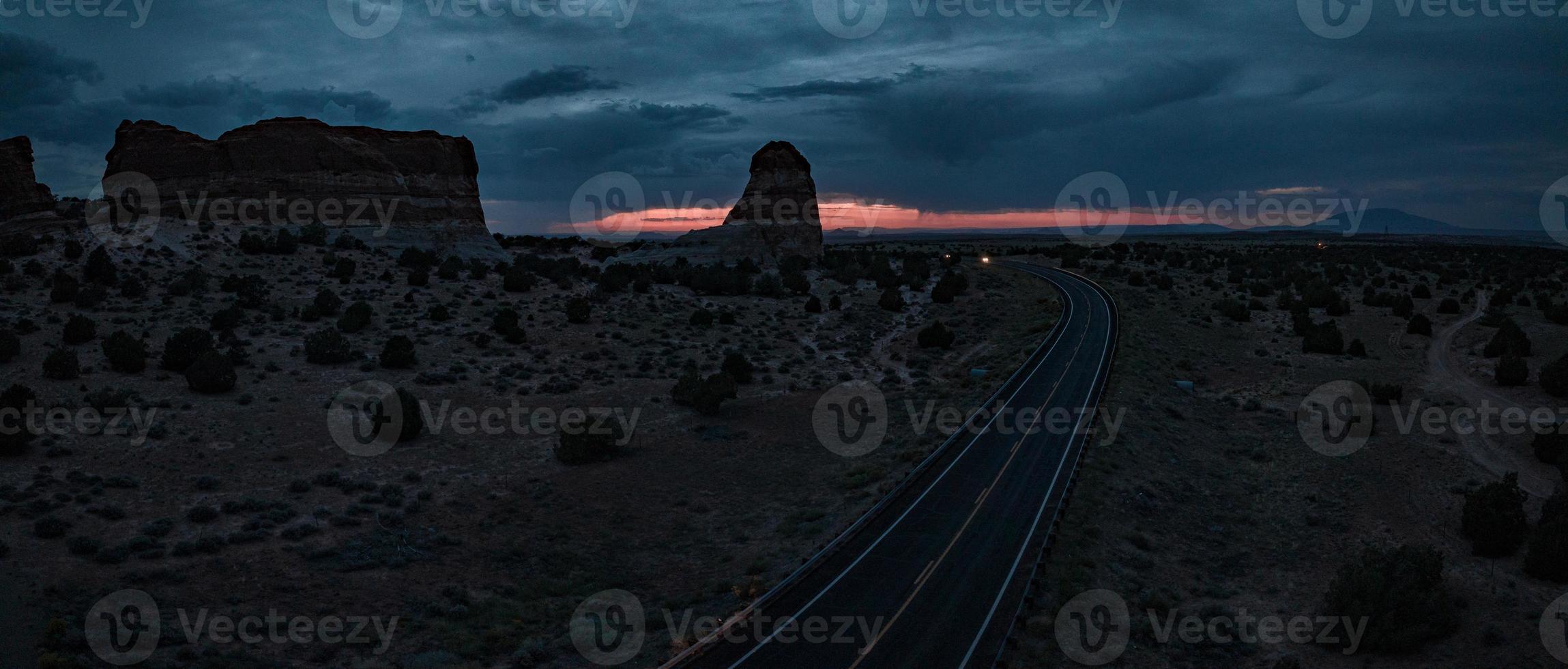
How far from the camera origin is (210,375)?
29266 mm

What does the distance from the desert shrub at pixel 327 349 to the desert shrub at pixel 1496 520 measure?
44789 mm

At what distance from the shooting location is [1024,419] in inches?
1398

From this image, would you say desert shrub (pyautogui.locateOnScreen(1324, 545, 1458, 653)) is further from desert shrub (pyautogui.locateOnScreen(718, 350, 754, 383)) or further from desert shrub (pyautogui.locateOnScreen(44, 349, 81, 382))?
desert shrub (pyautogui.locateOnScreen(44, 349, 81, 382))

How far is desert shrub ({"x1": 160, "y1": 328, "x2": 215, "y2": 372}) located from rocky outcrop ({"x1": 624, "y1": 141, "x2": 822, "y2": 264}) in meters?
56.1

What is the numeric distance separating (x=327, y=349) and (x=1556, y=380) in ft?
194

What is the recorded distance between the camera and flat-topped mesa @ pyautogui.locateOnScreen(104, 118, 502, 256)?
59219mm

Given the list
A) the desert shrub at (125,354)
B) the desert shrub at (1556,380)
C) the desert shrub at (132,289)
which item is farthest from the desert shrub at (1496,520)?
the desert shrub at (132,289)

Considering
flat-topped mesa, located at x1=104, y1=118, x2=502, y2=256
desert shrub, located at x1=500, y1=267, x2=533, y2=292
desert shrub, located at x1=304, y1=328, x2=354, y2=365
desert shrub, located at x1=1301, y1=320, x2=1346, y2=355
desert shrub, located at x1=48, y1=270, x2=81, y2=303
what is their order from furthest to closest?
flat-topped mesa, located at x1=104, y1=118, x2=502, y2=256 → desert shrub, located at x1=500, y1=267, x2=533, y2=292 → desert shrub, located at x1=1301, y1=320, x2=1346, y2=355 → desert shrub, located at x1=48, y1=270, x2=81, y2=303 → desert shrub, located at x1=304, y1=328, x2=354, y2=365

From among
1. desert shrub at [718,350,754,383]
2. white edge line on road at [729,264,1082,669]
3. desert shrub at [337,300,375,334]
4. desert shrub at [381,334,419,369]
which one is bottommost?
white edge line on road at [729,264,1082,669]

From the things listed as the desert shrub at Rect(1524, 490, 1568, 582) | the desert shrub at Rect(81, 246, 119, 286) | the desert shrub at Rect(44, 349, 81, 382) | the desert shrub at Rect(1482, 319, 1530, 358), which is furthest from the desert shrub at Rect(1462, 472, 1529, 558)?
the desert shrub at Rect(81, 246, 119, 286)

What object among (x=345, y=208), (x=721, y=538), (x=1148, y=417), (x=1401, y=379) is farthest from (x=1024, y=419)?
(x=345, y=208)

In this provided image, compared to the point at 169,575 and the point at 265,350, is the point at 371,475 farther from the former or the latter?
the point at 265,350

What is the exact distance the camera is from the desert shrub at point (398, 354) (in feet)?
121

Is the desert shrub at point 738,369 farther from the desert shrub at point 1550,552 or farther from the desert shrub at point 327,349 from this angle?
the desert shrub at point 1550,552
